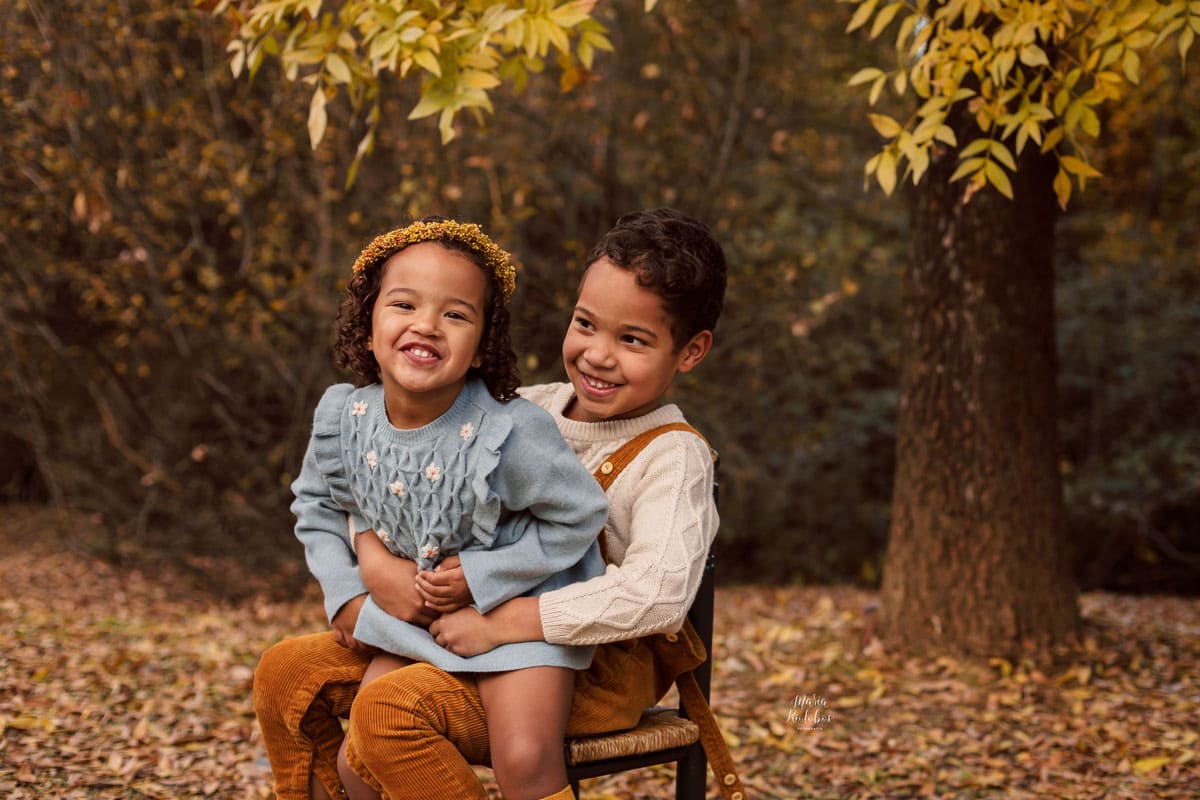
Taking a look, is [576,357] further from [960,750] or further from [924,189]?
[924,189]

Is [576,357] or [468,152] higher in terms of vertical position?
[468,152]

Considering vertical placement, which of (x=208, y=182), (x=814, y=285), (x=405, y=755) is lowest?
(x=405, y=755)

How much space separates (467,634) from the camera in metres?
2.07

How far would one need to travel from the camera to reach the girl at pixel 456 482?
2055mm

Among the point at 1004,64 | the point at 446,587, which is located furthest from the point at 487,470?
the point at 1004,64

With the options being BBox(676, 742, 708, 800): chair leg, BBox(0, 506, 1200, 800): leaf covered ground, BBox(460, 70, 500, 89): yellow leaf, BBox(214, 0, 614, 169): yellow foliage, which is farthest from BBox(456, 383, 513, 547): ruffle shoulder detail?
BBox(0, 506, 1200, 800): leaf covered ground

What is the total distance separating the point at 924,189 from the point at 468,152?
2821mm

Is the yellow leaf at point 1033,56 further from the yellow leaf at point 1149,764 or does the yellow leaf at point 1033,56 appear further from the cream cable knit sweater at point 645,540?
the yellow leaf at point 1149,764

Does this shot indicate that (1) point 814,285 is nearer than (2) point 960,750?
No

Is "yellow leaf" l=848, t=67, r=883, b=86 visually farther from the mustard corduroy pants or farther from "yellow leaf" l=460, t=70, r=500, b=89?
the mustard corduroy pants

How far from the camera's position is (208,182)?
6.09m

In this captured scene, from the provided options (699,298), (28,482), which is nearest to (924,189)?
(699,298)

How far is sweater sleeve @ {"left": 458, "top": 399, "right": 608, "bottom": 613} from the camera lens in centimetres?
208

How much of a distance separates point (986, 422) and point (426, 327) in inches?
116
